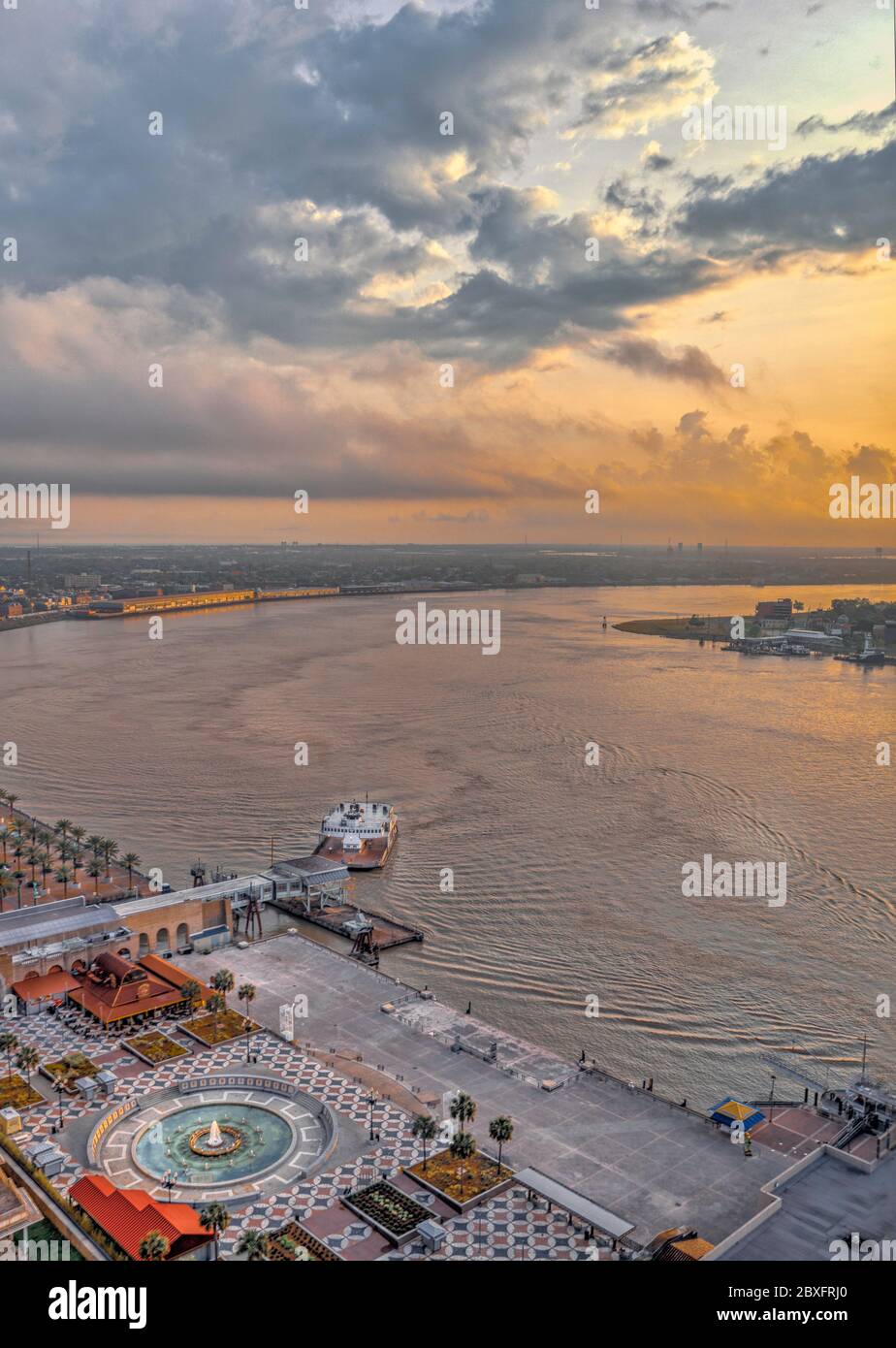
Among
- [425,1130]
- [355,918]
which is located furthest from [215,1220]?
[355,918]

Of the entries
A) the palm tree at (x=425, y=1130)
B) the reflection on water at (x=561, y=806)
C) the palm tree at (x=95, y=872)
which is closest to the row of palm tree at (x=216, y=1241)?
the palm tree at (x=425, y=1130)

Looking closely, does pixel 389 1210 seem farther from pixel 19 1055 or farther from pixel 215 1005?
pixel 19 1055

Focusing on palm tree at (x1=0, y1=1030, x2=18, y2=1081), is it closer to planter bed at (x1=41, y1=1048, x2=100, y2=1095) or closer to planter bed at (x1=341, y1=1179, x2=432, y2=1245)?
planter bed at (x1=41, y1=1048, x2=100, y2=1095)

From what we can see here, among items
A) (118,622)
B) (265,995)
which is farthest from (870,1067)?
(118,622)

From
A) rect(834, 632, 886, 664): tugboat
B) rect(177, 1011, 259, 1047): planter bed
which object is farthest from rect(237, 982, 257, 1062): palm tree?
rect(834, 632, 886, 664): tugboat

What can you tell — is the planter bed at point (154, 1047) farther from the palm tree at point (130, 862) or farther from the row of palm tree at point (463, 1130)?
the palm tree at point (130, 862)
